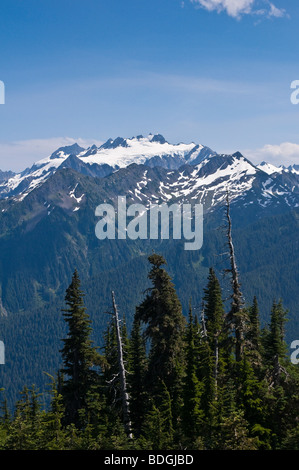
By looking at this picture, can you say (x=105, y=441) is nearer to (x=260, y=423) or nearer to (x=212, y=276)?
(x=260, y=423)

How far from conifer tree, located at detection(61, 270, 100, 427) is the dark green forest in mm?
88

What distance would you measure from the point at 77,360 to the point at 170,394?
28.4 ft

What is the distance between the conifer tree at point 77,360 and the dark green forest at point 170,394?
9 centimetres

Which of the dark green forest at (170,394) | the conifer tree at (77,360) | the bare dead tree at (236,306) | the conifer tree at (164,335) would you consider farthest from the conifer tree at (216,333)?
the conifer tree at (77,360)

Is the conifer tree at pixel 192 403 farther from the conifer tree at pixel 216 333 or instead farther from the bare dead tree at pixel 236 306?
the bare dead tree at pixel 236 306

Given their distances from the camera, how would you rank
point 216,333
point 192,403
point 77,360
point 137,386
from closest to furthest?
point 192,403, point 216,333, point 137,386, point 77,360

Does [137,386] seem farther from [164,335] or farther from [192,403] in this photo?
[192,403]

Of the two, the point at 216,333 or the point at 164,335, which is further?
the point at 164,335

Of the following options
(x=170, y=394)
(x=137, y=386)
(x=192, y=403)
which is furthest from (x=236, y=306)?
(x=137, y=386)

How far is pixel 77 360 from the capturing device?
3909cm

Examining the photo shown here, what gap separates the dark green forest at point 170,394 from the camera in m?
25.2

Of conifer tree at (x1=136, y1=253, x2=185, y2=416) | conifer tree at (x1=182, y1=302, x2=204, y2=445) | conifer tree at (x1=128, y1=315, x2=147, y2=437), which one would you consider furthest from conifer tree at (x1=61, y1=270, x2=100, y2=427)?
conifer tree at (x1=182, y1=302, x2=204, y2=445)
